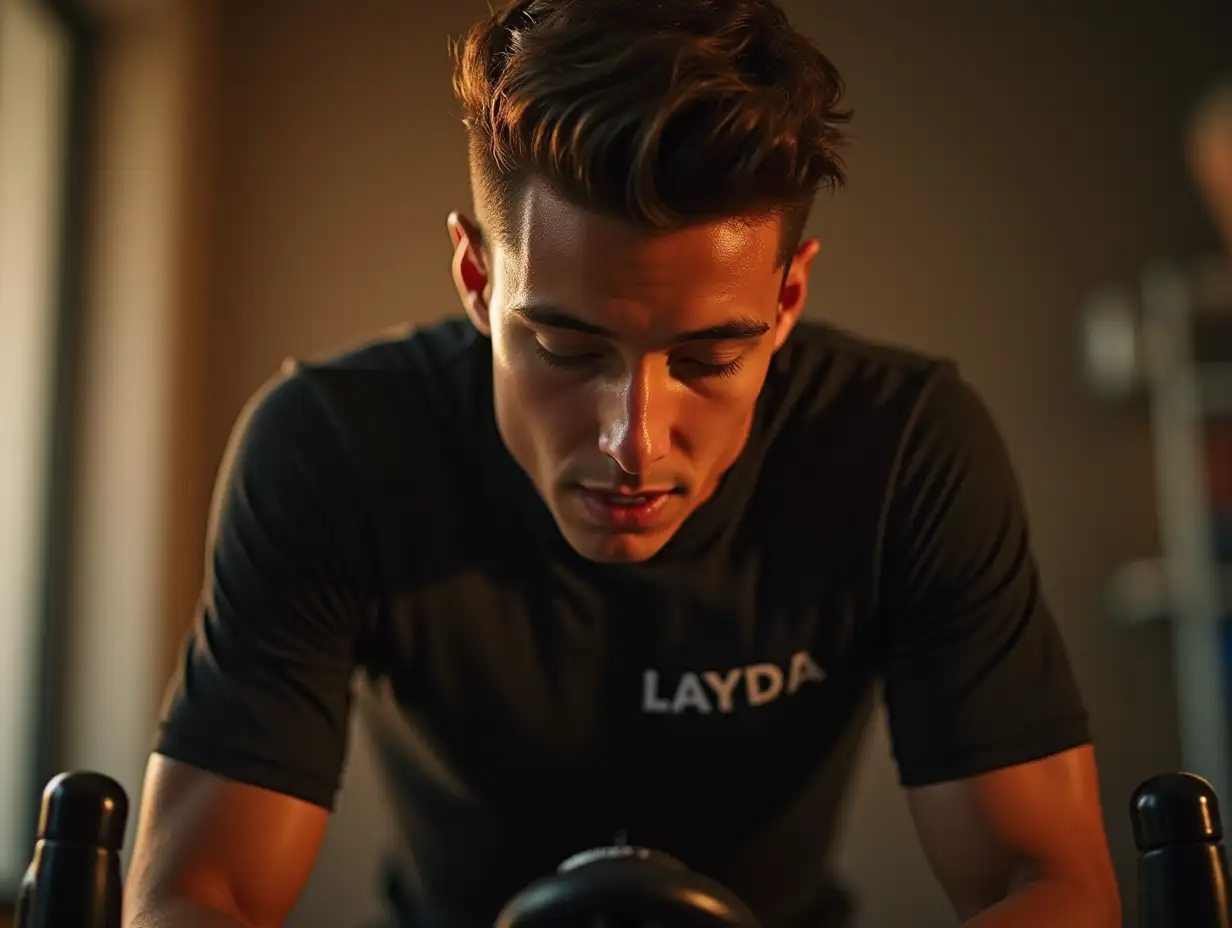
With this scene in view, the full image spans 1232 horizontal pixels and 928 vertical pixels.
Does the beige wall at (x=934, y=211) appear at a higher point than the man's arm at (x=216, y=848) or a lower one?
higher

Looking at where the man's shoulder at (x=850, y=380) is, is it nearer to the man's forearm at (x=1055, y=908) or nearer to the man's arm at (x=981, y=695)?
the man's arm at (x=981, y=695)

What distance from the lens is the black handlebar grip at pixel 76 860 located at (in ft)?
2.73

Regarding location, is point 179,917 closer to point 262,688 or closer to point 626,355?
point 262,688

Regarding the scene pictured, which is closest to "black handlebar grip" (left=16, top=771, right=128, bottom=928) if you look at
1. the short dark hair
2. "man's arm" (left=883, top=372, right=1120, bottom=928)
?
the short dark hair

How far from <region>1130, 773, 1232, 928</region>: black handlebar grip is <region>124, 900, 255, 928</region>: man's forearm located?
59 cm

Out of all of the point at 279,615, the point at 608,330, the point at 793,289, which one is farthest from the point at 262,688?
the point at 793,289

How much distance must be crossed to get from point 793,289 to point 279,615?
1.53 ft

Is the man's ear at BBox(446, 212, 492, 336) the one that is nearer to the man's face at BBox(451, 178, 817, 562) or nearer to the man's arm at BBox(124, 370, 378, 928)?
the man's face at BBox(451, 178, 817, 562)

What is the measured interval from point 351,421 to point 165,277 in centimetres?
151

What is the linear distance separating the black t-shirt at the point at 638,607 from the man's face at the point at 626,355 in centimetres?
12

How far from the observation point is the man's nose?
3.21ft

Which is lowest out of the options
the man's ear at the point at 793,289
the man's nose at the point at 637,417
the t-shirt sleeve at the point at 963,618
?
the t-shirt sleeve at the point at 963,618

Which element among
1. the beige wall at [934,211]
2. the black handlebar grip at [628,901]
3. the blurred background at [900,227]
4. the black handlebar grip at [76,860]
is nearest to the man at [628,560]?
the black handlebar grip at [76,860]

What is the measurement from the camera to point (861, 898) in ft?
9.26
